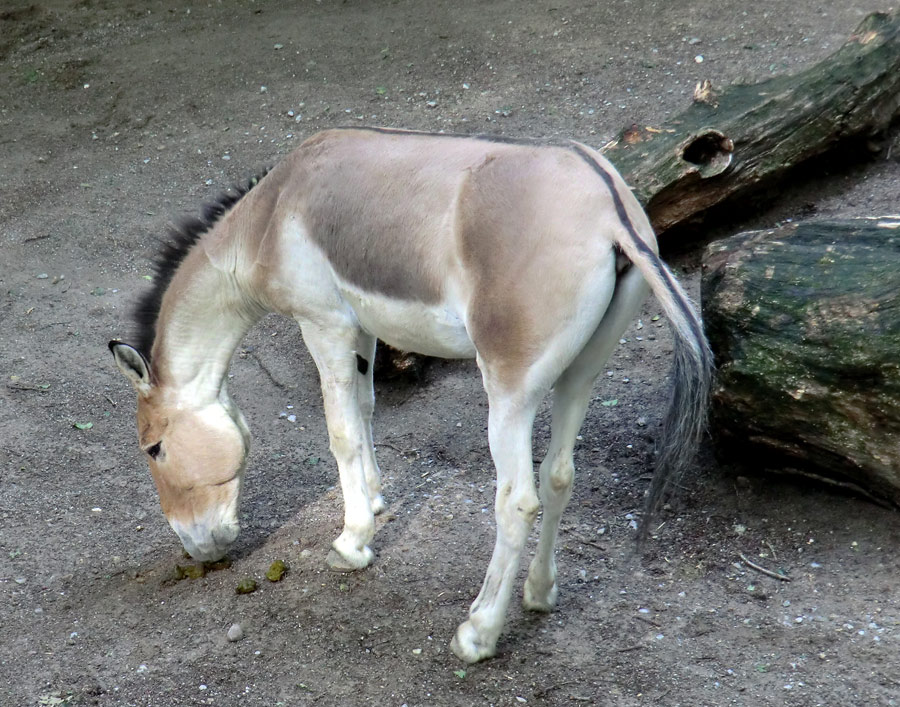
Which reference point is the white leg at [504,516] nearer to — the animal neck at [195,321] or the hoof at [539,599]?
the hoof at [539,599]

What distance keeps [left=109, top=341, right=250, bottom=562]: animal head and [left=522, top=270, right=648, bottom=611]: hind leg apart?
4.49ft

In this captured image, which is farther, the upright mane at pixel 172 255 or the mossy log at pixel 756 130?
the mossy log at pixel 756 130

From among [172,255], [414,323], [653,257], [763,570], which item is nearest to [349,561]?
[414,323]

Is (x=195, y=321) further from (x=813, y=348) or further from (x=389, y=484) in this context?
(x=813, y=348)

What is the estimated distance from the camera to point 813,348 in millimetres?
3686

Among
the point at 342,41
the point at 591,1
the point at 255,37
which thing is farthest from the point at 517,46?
the point at 255,37

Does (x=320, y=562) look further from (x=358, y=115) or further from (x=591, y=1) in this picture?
(x=591, y=1)

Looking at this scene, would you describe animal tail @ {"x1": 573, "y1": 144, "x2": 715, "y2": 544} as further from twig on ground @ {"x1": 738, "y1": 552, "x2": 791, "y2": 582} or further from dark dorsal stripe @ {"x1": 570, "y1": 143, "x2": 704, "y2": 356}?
twig on ground @ {"x1": 738, "y1": 552, "x2": 791, "y2": 582}

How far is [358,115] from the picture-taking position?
8.02 meters

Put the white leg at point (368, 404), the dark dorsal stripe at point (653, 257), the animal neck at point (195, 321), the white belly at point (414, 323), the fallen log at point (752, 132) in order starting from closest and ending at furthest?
the dark dorsal stripe at point (653, 257) → the white belly at point (414, 323) → the animal neck at point (195, 321) → the white leg at point (368, 404) → the fallen log at point (752, 132)

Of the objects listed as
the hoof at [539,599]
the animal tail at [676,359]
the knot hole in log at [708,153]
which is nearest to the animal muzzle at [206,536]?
the hoof at [539,599]

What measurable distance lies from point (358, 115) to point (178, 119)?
174 centimetres

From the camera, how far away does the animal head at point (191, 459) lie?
13.0ft

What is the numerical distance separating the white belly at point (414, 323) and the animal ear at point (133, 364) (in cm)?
96
